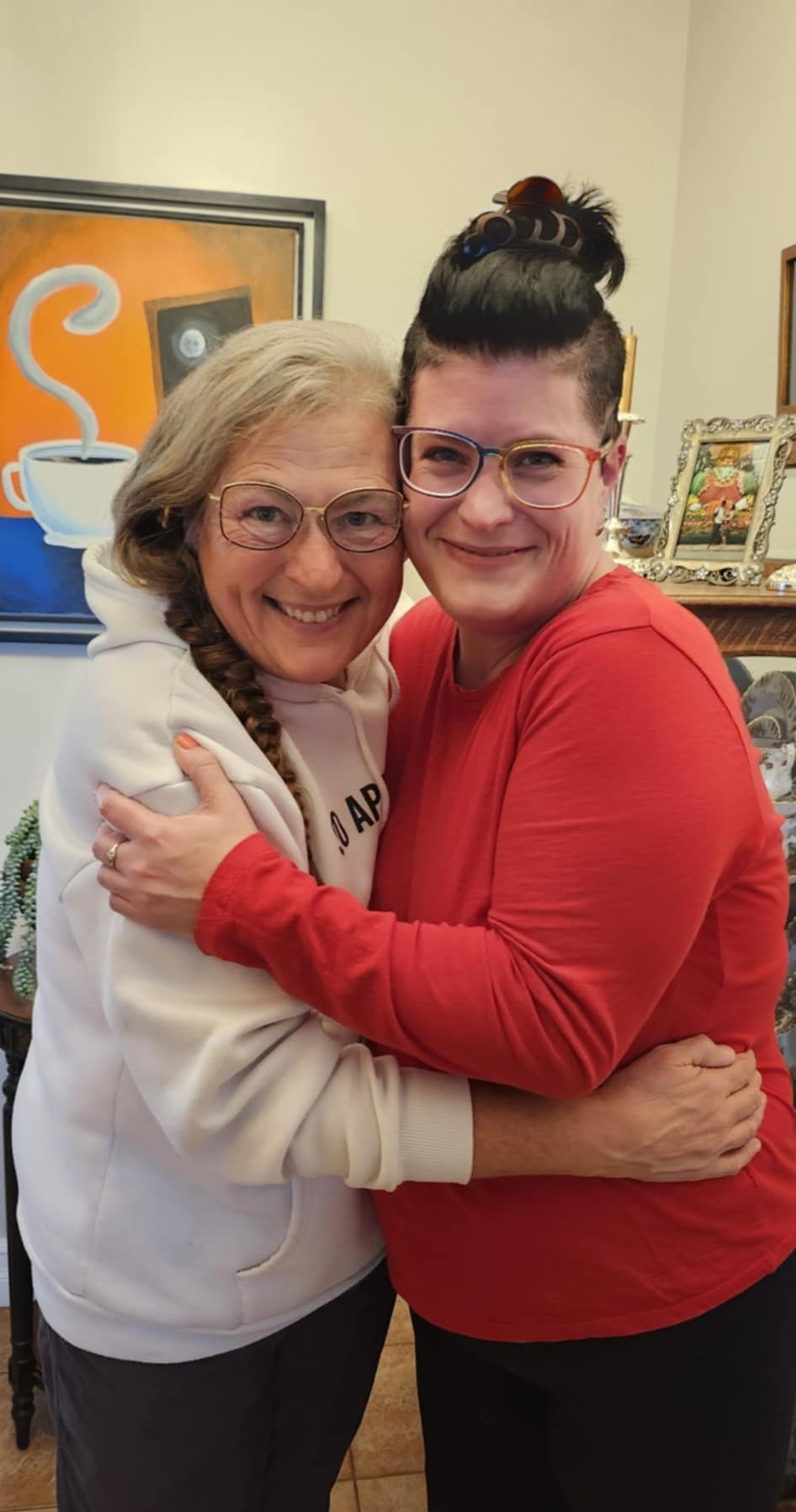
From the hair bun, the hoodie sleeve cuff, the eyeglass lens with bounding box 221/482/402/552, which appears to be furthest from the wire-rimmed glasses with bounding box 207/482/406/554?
the hoodie sleeve cuff

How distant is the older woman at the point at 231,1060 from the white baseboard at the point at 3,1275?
4.59ft

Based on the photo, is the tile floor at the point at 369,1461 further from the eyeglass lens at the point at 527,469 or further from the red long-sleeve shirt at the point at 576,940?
the eyeglass lens at the point at 527,469

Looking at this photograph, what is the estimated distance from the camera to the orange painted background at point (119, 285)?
2.04 metres

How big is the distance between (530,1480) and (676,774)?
0.88 meters

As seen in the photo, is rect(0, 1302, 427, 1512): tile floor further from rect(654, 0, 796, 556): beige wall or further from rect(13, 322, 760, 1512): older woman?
rect(654, 0, 796, 556): beige wall

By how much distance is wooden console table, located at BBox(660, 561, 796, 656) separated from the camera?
1.47m

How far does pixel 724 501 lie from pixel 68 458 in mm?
1340

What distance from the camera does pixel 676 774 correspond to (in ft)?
2.62

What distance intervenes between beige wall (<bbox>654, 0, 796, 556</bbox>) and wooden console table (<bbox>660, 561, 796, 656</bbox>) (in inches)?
16.8

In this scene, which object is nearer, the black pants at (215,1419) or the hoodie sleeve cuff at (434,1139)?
the hoodie sleeve cuff at (434,1139)

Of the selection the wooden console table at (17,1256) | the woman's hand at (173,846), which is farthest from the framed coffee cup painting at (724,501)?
the wooden console table at (17,1256)

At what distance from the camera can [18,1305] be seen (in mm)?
1922

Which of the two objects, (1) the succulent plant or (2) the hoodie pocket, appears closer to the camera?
(2) the hoodie pocket

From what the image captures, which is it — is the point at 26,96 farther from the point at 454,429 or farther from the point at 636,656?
the point at 636,656
